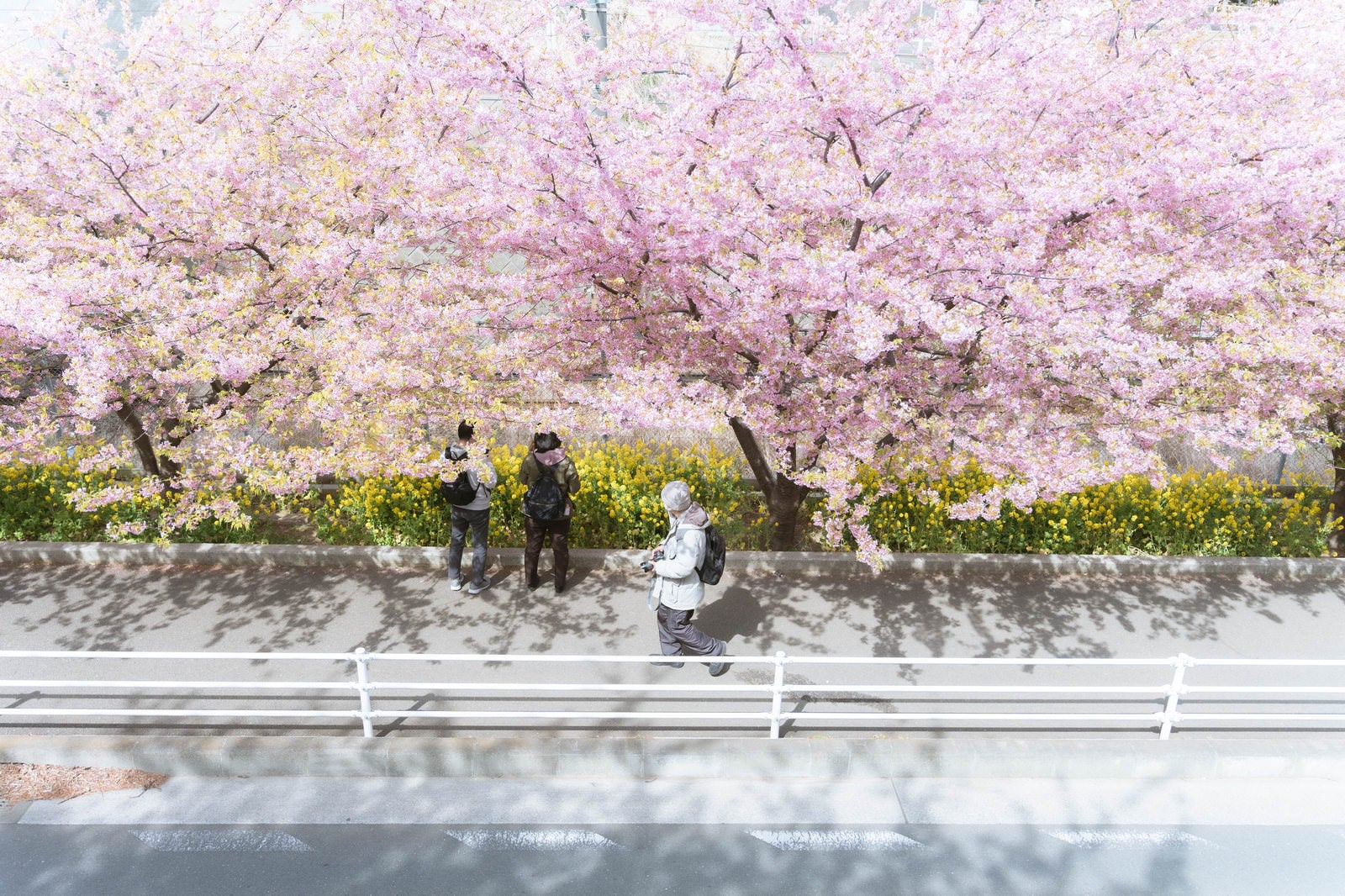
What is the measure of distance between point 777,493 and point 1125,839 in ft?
15.0

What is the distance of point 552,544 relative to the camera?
751 centimetres

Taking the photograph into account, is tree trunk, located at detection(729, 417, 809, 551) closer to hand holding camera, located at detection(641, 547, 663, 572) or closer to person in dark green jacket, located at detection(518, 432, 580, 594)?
person in dark green jacket, located at detection(518, 432, 580, 594)

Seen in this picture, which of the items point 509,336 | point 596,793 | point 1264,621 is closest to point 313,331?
point 509,336

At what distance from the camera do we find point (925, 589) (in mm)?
7898

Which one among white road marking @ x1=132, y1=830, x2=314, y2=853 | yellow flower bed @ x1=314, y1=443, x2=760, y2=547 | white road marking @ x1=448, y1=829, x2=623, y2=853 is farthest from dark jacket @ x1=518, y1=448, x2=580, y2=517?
white road marking @ x1=132, y1=830, x2=314, y2=853

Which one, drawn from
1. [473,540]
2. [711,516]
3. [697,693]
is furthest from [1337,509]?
[473,540]

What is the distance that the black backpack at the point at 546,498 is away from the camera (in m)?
7.11

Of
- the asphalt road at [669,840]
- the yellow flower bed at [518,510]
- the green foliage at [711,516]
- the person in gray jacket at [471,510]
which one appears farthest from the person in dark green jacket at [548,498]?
the asphalt road at [669,840]

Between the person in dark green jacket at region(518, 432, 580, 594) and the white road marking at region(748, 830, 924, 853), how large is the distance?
3565mm

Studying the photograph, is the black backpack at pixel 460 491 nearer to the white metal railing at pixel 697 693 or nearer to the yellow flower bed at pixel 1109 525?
the white metal railing at pixel 697 693

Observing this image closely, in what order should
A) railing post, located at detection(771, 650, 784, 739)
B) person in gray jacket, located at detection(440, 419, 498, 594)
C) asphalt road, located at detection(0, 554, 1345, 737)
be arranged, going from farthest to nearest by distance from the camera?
person in gray jacket, located at detection(440, 419, 498, 594), asphalt road, located at detection(0, 554, 1345, 737), railing post, located at detection(771, 650, 784, 739)

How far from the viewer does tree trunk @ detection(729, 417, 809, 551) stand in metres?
8.27

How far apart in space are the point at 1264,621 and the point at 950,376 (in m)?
4.63

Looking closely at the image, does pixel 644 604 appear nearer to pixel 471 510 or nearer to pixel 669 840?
pixel 471 510
